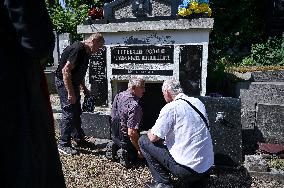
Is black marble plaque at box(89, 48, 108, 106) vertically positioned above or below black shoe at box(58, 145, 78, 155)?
above

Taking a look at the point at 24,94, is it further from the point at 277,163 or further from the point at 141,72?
the point at 141,72

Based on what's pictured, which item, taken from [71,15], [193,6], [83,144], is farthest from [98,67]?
[71,15]

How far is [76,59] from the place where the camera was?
5008 millimetres

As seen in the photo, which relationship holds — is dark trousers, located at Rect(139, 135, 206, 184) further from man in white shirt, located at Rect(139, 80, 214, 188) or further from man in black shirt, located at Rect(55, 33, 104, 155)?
man in black shirt, located at Rect(55, 33, 104, 155)

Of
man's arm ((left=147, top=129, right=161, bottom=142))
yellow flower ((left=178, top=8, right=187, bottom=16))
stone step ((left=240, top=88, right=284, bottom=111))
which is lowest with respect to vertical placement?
man's arm ((left=147, top=129, right=161, bottom=142))

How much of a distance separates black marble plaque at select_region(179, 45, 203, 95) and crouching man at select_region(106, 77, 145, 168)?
151 centimetres

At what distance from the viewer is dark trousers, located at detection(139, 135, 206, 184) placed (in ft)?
12.1

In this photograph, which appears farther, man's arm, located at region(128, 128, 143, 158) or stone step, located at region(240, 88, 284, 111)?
stone step, located at region(240, 88, 284, 111)

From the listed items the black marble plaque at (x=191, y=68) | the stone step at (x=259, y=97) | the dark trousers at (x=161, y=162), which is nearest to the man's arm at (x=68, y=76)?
the dark trousers at (x=161, y=162)

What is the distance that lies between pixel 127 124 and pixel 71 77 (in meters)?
1.08

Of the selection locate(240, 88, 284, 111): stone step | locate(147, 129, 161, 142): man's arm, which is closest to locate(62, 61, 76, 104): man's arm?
locate(147, 129, 161, 142): man's arm

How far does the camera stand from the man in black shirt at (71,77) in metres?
4.98

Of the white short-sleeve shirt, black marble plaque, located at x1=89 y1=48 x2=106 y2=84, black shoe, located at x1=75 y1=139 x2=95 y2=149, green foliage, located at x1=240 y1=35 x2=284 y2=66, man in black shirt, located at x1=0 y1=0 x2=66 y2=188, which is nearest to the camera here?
man in black shirt, located at x1=0 y1=0 x2=66 y2=188

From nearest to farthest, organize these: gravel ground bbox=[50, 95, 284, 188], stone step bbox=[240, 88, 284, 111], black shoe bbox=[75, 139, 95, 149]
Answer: gravel ground bbox=[50, 95, 284, 188], black shoe bbox=[75, 139, 95, 149], stone step bbox=[240, 88, 284, 111]
